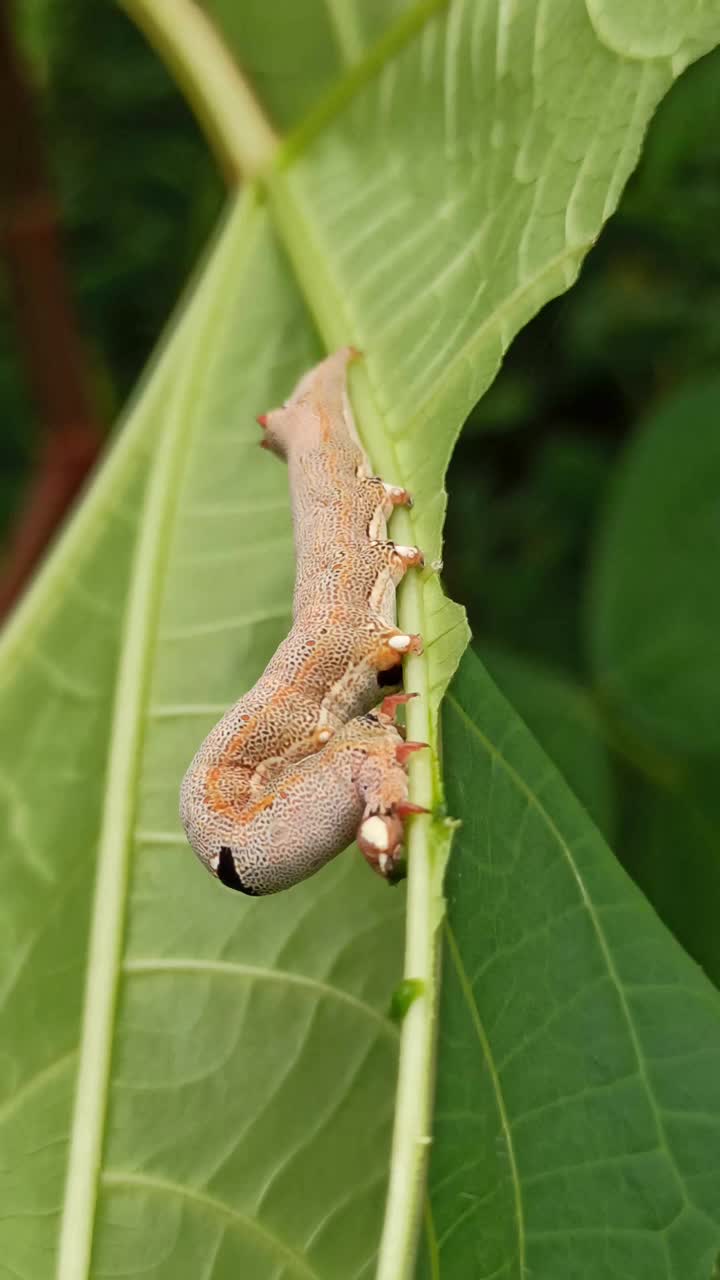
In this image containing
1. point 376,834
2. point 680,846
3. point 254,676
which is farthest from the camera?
point 680,846

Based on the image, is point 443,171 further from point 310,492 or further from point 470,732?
point 470,732

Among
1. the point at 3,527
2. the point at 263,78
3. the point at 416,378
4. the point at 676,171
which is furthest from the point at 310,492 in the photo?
the point at 3,527

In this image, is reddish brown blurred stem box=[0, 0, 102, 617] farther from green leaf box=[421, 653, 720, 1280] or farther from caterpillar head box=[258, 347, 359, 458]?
green leaf box=[421, 653, 720, 1280]

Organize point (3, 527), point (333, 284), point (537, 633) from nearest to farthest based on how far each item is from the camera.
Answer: point (333, 284) → point (537, 633) → point (3, 527)

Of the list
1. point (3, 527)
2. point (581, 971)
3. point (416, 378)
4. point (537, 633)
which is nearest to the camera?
point (581, 971)

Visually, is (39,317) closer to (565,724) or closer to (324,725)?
(565,724)

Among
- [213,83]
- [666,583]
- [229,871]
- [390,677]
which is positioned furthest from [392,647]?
[666,583]

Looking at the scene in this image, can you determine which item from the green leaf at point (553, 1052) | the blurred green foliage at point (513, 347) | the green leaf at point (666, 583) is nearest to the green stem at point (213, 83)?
the green leaf at point (553, 1052)
